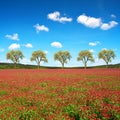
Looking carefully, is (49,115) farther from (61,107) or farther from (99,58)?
(99,58)

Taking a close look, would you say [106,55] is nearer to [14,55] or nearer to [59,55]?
[59,55]

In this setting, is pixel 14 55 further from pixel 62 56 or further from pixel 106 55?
pixel 106 55

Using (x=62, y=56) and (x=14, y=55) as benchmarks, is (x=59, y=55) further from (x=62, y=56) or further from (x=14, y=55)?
(x=14, y=55)

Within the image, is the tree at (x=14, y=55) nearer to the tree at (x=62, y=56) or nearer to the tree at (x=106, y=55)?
the tree at (x=62, y=56)

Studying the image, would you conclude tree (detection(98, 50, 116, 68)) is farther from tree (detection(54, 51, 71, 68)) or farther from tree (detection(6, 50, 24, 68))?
tree (detection(6, 50, 24, 68))

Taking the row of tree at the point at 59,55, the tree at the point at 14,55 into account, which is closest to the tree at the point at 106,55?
the row of tree at the point at 59,55

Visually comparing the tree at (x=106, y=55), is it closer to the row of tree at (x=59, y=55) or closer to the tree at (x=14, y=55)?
the row of tree at (x=59, y=55)

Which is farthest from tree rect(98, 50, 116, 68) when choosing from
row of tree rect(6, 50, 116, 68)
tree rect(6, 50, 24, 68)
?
tree rect(6, 50, 24, 68)

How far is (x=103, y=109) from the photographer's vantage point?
10.0 meters

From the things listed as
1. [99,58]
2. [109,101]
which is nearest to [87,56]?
[99,58]

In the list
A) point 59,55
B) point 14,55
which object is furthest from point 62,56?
point 14,55

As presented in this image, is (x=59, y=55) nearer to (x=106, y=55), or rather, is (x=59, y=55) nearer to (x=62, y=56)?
(x=62, y=56)

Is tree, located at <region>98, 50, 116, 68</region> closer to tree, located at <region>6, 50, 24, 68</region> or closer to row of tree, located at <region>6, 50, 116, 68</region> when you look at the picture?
row of tree, located at <region>6, 50, 116, 68</region>

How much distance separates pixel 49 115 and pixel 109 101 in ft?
13.2
